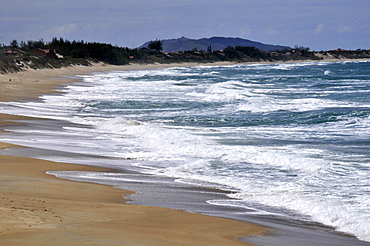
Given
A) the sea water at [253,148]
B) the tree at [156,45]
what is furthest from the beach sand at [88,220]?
the tree at [156,45]

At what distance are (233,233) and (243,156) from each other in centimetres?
554

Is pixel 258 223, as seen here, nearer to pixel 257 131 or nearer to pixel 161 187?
pixel 161 187

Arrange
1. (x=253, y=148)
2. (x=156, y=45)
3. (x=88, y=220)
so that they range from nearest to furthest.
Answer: (x=88, y=220) < (x=253, y=148) < (x=156, y=45)

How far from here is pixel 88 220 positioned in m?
5.64

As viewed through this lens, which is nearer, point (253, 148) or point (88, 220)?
point (88, 220)

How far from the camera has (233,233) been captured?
5.88m

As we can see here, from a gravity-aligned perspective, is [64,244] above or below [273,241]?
above

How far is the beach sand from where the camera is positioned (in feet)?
15.8

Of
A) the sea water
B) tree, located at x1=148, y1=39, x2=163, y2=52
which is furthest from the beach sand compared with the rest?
tree, located at x1=148, y1=39, x2=163, y2=52

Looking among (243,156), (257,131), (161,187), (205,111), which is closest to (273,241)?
(161,187)

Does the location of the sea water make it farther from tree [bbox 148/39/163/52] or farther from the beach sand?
tree [bbox 148/39/163/52]

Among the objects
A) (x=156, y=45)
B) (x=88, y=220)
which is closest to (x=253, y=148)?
(x=88, y=220)

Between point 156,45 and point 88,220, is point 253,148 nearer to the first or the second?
point 88,220

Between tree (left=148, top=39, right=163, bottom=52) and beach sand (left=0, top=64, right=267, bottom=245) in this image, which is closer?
beach sand (left=0, top=64, right=267, bottom=245)
